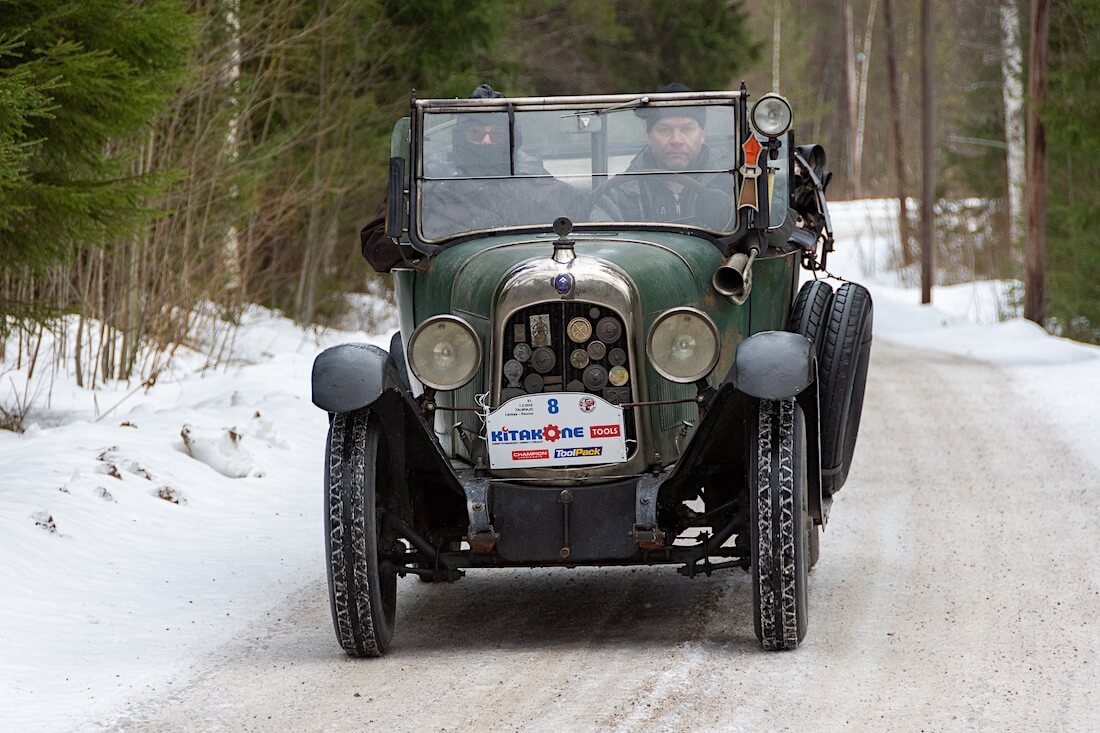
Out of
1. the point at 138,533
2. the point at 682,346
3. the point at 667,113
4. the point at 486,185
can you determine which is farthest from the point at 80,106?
the point at 682,346

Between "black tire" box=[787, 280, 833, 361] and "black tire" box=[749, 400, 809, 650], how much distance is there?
4.69 ft

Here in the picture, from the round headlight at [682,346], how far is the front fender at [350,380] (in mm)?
984

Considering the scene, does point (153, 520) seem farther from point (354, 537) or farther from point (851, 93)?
point (851, 93)

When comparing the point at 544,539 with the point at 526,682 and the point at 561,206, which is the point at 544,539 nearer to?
the point at 526,682

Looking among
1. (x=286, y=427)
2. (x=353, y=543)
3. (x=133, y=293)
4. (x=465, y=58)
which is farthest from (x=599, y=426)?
(x=465, y=58)

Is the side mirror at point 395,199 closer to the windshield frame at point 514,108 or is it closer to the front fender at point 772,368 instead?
the windshield frame at point 514,108

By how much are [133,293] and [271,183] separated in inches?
124

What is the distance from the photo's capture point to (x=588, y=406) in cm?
563

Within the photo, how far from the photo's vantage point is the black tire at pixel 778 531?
5363 mm

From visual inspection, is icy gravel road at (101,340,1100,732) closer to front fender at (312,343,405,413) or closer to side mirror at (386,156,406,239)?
front fender at (312,343,405,413)

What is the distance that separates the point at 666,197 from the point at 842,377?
110 centimetres

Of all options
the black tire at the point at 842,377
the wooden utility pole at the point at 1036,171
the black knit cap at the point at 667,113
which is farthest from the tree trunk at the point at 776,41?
the black knit cap at the point at 667,113

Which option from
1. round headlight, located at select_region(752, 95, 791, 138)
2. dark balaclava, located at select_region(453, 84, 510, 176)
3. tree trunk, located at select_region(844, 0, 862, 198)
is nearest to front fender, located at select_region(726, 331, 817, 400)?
round headlight, located at select_region(752, 95, 791, 138)

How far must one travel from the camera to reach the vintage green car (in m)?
5.49
